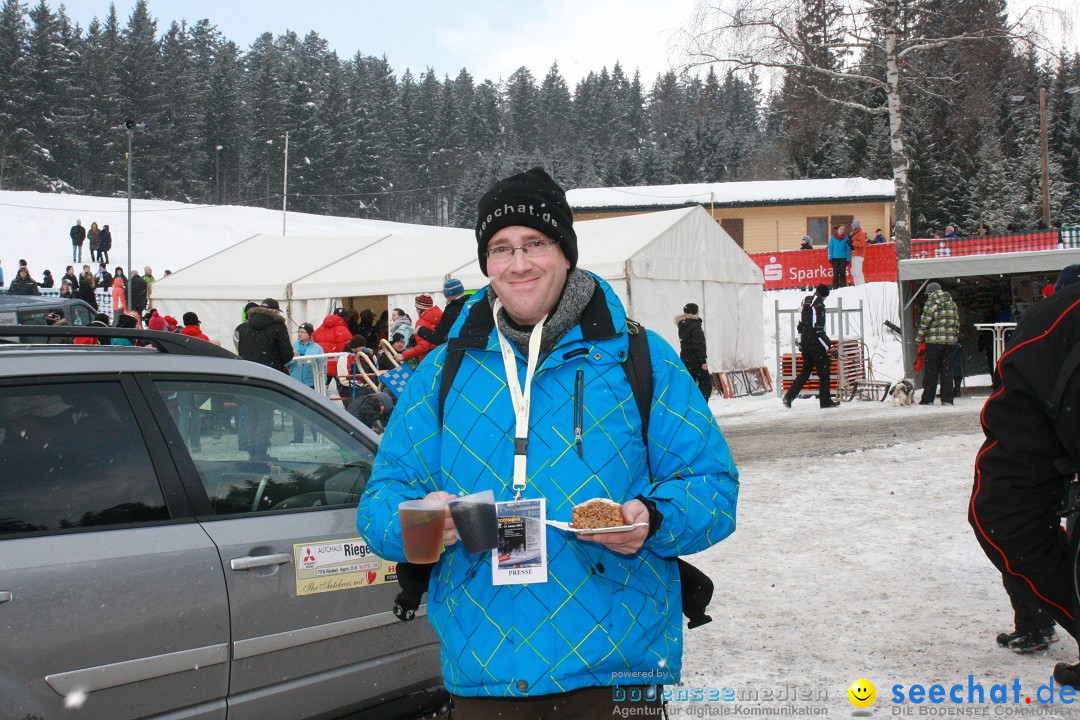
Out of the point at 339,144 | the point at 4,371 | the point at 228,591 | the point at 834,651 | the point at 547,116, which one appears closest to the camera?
the point at 4,371

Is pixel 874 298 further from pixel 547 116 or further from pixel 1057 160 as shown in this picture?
pixel 547 116

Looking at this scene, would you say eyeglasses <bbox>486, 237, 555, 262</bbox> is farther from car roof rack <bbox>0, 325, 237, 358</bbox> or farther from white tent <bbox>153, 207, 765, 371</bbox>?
white tent <bbox>153, 207, 765, 371</bbox>

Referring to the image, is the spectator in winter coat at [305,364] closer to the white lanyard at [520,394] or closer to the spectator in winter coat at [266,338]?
the spectator in winter coat at [266,338]

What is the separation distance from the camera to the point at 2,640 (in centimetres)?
245

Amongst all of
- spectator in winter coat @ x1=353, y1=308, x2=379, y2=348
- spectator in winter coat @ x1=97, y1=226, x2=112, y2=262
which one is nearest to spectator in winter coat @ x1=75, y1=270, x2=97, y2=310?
spectator in winter coat @ x1=97, y1=226, x2=112, y2=262

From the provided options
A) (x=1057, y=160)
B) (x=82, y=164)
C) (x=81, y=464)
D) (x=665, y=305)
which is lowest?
(x=81, y=464)

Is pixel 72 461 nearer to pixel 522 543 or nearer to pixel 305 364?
pixel 522 543

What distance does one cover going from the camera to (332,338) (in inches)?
547

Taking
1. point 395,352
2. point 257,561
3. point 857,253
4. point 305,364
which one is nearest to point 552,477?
point 257,561

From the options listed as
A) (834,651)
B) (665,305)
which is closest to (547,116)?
(665,305)

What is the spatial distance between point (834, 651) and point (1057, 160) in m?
56.8

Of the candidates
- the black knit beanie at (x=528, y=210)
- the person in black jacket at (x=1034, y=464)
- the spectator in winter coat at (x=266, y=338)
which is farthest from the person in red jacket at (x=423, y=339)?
the person in black jacket at (x=1034, y=464)

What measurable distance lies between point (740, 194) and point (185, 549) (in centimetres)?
3711

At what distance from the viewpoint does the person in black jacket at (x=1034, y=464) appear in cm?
193
